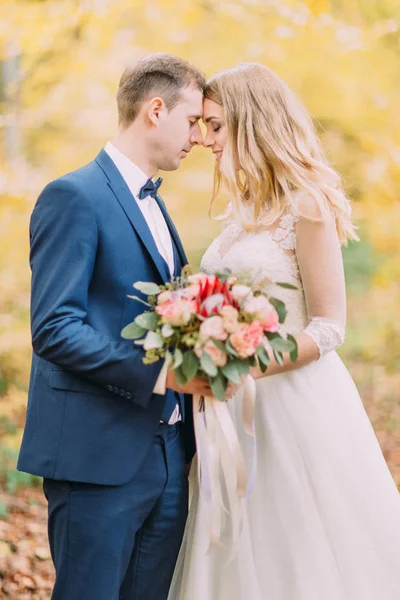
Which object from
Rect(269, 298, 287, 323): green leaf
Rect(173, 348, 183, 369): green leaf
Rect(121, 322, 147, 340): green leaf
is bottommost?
Rect(173, 348, 183, 369): green leaf

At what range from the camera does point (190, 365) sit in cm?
184

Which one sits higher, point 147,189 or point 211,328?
point 147,189

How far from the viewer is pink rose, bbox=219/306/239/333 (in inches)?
70.9

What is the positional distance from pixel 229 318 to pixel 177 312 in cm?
13

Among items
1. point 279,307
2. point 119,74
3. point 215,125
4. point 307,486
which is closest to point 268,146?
point 215,125

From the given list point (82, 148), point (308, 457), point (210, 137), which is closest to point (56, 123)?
point (82, 148)

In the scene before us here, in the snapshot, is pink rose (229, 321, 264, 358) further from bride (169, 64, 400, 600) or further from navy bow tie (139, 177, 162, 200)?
navy bow tie (139, 177, 162, 200)

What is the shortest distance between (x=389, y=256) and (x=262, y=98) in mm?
3358

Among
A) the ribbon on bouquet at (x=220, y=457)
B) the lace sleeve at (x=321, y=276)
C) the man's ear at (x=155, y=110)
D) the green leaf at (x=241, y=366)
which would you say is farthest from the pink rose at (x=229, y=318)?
the man's ear at (x=155, y=110)

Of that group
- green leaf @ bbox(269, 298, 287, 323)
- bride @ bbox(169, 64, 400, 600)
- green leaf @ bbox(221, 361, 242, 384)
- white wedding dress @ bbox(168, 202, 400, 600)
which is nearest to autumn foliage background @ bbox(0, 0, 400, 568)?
bride @ bbox(169, 64, 400, 600)

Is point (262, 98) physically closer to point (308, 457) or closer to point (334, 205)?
point (334, 205)

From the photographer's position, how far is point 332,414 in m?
2.39

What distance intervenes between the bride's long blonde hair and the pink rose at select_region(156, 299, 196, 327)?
72cm

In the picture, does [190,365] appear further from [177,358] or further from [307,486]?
[307,486]
